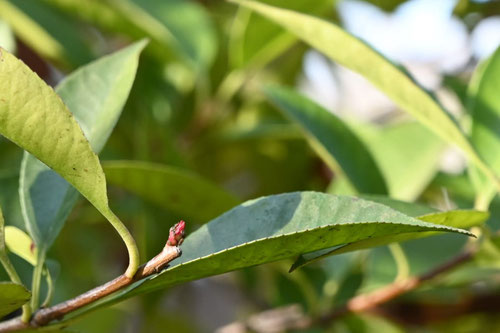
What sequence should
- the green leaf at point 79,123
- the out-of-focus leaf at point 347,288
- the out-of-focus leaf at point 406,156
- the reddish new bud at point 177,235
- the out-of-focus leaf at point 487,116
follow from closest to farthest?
the reddish new bud at point 177,235
the green leaf at point 79,123
the out-of-focus leaf at point 487,116
the out-of-focus leaf at point 406,156
the out-of-focus leaf at point 347,288

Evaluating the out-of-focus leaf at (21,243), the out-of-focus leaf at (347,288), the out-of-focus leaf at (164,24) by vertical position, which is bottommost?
the out-of-focus leaf at (347,288)

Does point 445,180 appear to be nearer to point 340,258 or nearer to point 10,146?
point 340,258

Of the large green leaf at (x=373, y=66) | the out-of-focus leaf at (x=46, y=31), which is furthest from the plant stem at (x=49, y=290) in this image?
the out-of-focus leaf at (x=46, y=31)

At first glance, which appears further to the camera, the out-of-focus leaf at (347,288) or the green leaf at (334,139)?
the out-of-focus leaf at (347,288)

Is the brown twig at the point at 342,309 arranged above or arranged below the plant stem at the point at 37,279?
below

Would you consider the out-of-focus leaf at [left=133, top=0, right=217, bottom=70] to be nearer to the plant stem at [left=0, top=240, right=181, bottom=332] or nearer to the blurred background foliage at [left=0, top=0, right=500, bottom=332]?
the blurred background foliage at [left=0, top=0, right=500, bottom=332]

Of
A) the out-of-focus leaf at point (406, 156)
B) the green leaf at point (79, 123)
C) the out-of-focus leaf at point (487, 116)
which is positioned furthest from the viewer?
the out-of-focus leaf at point (406, 156)

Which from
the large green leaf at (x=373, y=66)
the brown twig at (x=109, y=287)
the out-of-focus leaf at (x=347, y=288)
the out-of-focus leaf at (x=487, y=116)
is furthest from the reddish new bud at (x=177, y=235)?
the out-of-focus leaf at (x=347, y=288)

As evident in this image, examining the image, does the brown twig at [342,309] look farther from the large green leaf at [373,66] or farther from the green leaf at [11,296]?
the green leaf at [11,296]
